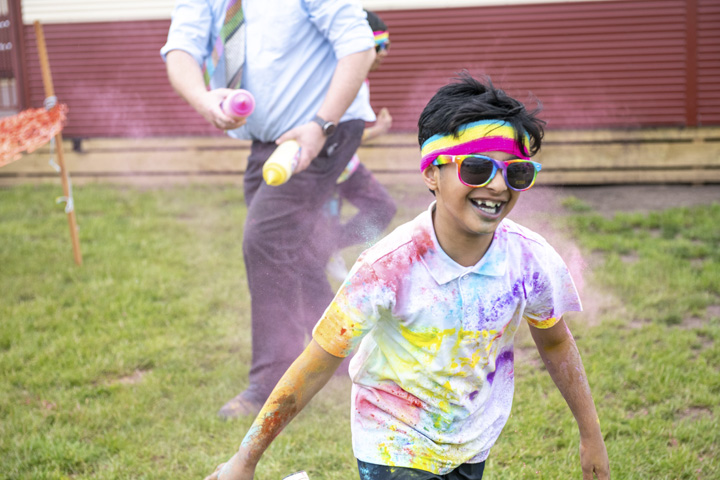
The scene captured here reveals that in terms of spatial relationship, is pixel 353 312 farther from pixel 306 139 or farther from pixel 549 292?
pixel 306 139

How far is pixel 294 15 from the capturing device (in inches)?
122

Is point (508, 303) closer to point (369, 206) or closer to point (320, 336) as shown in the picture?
point (320, 336)

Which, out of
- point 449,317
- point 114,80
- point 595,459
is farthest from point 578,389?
point 114,80

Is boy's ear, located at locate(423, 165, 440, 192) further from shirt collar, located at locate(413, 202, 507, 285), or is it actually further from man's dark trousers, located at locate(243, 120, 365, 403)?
man's dark trousers, located at locate(243, 120, 365, 403)

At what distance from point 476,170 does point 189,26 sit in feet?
6.31

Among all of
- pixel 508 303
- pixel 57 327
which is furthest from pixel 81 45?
pixel 508 303

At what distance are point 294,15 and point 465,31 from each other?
6581mm

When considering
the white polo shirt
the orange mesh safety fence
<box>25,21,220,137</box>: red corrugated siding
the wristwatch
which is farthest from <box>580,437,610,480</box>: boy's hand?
<box>25,21,220,137</box>: red corrugated siding

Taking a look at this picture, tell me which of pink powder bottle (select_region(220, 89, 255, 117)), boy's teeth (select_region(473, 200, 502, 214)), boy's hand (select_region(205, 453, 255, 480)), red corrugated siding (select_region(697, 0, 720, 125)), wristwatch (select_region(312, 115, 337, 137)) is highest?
boy's teeth (select_region(473, 200, 502, 214))

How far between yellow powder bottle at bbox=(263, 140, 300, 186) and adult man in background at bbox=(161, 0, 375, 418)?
6 cm

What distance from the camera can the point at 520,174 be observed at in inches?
70.3

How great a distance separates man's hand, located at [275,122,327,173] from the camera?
300cm

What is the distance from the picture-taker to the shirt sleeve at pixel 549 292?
1.92 meters

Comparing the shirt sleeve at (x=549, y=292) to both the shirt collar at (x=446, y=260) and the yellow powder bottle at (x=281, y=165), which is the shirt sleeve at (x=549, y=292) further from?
the yellow powder bottle at (x=281, y=165)
